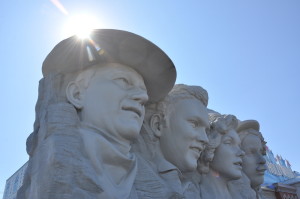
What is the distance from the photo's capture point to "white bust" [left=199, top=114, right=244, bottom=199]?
3168mm

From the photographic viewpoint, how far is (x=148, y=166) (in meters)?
2.25

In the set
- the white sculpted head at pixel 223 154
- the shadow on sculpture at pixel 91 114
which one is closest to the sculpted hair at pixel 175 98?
the shadow on sculpture at pixel 91 114

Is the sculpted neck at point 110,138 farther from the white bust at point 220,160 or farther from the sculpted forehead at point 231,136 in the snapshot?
the sculpted forehead at point 231,136

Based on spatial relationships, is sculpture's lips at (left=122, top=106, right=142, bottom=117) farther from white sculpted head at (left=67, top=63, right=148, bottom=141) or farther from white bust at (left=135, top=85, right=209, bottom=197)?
white bust at (left=135, top=85, right=209, bottom=197)

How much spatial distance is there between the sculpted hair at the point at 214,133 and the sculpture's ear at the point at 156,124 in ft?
2.22

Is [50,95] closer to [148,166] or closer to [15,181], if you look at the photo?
[148,166]

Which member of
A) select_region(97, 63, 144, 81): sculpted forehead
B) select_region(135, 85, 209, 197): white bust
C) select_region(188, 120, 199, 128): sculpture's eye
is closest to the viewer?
select_region(97, 63, 144, 81): sculpted forehead

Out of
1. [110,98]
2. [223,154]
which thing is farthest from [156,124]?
[223,154]

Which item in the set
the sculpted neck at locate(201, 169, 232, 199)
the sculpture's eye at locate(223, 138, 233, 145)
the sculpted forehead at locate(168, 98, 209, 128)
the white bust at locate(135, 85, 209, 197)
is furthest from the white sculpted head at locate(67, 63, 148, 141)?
the sculpture's eye at locate(223, 138, 233, 145)

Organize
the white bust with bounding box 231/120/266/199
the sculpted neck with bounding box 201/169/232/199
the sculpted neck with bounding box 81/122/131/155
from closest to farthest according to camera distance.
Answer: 1. the sculpted neck with bounding box 81/122/131/155
2. the sculpted neck with bounding box 201/169/232/199
3. the white bust with bounding box 231/120/266/199

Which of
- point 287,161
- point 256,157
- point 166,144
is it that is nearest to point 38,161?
point 166,144

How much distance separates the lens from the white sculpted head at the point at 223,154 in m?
3.20

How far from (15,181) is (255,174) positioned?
3134mm

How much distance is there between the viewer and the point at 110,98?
2.05 metres
